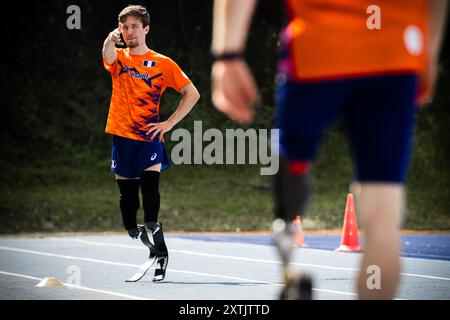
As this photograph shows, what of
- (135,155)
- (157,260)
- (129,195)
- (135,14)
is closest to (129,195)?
(129,195)

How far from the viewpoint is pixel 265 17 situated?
25.2m

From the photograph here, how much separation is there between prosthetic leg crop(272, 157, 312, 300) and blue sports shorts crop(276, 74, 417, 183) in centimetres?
Answer: 5

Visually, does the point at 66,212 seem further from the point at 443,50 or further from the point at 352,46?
the point at 352,46

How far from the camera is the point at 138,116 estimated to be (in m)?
8.31

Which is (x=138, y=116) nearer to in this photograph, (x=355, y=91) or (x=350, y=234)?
(x=350, y=234)

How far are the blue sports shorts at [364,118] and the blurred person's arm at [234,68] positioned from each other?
146 millimetres

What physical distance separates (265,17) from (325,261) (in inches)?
604

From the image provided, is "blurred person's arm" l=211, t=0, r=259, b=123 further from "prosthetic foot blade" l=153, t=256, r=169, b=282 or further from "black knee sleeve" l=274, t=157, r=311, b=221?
"prosthetic foot blade" l=153, t=256, r=169, b=282

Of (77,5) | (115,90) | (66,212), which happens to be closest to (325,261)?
(115,90)

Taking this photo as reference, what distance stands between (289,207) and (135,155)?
17.3ft

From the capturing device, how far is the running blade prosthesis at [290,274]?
10.1 ft

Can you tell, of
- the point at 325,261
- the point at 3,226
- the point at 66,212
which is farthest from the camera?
the point at 66,212

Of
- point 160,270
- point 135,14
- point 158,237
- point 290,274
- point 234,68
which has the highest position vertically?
point 135,14

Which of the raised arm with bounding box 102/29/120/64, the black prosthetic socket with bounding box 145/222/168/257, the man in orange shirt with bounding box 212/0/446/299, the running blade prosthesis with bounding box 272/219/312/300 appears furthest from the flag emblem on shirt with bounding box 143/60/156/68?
the running blade prosthesis with bounding box 272/219/312/300
